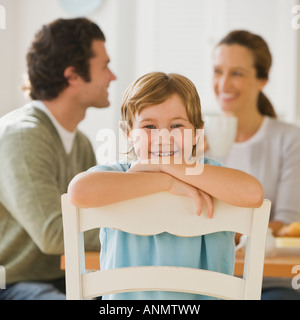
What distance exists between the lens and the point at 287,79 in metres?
2.61

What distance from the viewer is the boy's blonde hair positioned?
0.78 metres

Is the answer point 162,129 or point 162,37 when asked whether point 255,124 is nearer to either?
point 162,129

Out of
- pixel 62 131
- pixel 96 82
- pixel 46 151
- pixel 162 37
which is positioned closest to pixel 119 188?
pixel 46 151

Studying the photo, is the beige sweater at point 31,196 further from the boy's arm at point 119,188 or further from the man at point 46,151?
the boy's arm at point 119,188

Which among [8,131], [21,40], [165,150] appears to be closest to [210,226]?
[165,150]

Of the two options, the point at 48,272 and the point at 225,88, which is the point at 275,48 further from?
the point at 48,272

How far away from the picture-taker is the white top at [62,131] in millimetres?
1284

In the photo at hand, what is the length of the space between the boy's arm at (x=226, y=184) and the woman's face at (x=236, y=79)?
1.12m

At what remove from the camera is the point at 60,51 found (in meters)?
1.38

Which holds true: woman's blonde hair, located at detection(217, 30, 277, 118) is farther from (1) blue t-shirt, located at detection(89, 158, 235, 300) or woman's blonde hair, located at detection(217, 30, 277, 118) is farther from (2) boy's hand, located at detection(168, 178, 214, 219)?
(2) boy's hand, located at detection(168, 178, 214, 219)

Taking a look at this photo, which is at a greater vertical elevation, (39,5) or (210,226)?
(39,5)

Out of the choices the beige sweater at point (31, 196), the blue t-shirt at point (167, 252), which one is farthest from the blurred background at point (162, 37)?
the blue t-shirt at point (167, 252)

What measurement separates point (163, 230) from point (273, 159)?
1077 mm

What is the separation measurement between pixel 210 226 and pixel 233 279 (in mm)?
91
